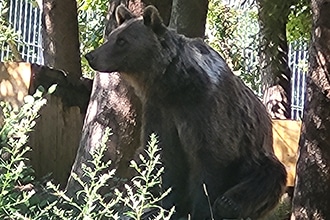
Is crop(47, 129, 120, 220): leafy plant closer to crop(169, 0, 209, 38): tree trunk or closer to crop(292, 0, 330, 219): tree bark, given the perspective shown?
crop(292, 0, 330, 219): tree bark

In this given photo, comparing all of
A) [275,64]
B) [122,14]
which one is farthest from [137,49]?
[275,64]

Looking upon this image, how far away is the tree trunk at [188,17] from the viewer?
19.8 ft

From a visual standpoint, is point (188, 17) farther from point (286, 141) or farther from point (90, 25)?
point (90, 25)

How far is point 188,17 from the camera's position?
6.11 m

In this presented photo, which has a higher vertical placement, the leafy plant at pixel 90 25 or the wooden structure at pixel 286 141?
the leafy plant at pixel 90 25

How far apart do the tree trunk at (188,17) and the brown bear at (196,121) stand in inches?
56.9

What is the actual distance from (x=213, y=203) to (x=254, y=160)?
38cm

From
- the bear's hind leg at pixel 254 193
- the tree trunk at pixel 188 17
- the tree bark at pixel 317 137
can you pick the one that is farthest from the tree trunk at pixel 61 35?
the tree bark at pixel 317 137

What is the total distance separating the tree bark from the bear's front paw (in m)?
0.35

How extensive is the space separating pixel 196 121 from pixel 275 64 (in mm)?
5137

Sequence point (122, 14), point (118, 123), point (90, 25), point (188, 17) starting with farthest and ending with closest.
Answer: point (90, 25) < point (188, 17) < point (118, 123) < point (122, 14)

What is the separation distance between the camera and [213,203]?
4.31 meters

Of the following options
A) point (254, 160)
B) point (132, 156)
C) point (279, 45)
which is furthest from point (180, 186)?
point (279, 45)

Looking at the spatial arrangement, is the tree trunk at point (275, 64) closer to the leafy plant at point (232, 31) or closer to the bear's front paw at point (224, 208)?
the leafy plant at point (232, 31)
